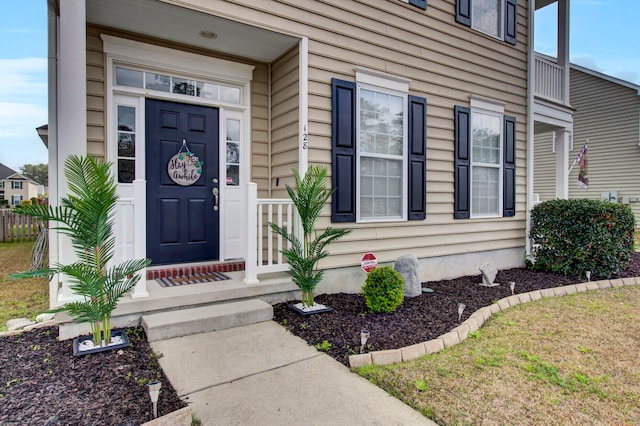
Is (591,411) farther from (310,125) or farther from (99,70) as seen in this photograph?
(99,70)

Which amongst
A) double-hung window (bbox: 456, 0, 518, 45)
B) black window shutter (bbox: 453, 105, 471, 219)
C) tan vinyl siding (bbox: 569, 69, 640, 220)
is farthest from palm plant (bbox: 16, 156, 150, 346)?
tan vinyl siding (bbox: 569, 69, 640, 220)

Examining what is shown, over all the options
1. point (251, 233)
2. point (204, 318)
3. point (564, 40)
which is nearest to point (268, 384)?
point (204, 318)

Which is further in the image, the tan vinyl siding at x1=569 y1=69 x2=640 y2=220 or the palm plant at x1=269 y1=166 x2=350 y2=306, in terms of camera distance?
the tan vinyl siding at x1=569 y1=69 x2=640 y2=220

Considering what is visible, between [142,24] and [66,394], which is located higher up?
[142,24]

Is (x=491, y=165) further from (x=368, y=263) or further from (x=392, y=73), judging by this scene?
(x=368, y=263)

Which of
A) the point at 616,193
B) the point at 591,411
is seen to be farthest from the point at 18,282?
the point at 616,193

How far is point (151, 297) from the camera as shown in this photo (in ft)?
10.7

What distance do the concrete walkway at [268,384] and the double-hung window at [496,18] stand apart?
214 inches

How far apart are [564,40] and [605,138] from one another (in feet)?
26.2

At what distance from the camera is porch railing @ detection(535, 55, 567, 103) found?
684cm

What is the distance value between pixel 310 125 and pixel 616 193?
13.4 m

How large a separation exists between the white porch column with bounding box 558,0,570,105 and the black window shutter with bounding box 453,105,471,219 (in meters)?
3.23

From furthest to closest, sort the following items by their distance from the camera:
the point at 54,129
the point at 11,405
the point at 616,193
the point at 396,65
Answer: the point at 616,193 < the point at 396,65 < the point at 54,129 < the point at 11,405

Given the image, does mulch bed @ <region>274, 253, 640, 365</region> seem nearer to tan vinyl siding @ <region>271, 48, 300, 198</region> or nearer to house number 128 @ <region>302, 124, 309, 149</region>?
tan vinyl siding @ <region>271, 48, 300, 198</region>
